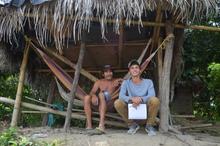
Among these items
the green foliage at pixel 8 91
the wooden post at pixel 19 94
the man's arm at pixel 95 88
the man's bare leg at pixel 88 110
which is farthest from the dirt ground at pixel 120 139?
the green foliage at pixel 8 91

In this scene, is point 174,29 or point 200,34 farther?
point 200,34

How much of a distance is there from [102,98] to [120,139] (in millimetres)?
782

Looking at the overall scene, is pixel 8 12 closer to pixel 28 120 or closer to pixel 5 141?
pixel 5 141

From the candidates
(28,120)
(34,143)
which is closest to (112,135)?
(34,143)

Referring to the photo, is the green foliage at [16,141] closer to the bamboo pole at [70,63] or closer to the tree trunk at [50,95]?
the bamboo pole at [70,63]

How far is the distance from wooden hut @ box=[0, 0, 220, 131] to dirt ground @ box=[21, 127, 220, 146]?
0.33 m

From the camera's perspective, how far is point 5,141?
Result: 4.57 m

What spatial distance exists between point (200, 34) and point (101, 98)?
11.1ft

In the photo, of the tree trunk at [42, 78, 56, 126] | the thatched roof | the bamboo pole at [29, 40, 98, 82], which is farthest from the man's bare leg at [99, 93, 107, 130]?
the tree trunk at [42, 78, 56, 126]

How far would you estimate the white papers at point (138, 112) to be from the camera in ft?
16.7

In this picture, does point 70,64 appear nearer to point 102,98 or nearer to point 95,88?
point 95,88

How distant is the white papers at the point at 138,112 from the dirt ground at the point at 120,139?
214 millimetres

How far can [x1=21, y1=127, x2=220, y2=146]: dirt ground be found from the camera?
473cm

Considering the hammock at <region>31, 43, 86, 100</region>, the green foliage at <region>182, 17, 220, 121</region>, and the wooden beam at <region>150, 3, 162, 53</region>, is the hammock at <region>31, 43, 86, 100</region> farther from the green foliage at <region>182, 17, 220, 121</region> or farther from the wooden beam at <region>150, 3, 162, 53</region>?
the green foliage at <region>182, 17, 220, 121</region>
